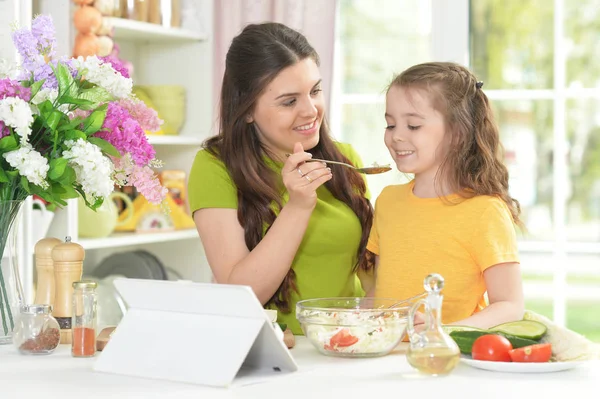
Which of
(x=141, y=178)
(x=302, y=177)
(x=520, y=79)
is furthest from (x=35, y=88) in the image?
(x=520, y=79)

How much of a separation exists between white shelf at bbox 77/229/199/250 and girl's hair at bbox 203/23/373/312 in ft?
3.02

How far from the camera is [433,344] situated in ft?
4.47

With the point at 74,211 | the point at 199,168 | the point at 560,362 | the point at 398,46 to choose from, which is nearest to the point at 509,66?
the point at 398,46

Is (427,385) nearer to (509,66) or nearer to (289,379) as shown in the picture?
(289,379)

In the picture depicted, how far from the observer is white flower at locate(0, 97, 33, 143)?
158 cm

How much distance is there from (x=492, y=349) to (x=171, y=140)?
212 cm

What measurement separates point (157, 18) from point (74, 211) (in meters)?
0.89

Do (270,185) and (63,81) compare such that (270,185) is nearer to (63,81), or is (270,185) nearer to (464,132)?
(464,132)

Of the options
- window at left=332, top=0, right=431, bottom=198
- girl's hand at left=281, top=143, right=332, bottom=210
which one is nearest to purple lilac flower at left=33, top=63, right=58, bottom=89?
girl's hand at left=281, top=143, right=332, bottom=210

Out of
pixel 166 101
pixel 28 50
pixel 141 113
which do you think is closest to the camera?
pixel 28 50

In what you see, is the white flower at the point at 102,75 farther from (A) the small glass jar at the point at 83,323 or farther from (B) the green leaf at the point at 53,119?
(A) the small glass jar at the point at 83,323

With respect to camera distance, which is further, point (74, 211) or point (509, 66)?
point (509, 66)

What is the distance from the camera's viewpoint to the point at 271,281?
2.04m

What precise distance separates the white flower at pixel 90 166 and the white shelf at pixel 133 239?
1.31 meters
